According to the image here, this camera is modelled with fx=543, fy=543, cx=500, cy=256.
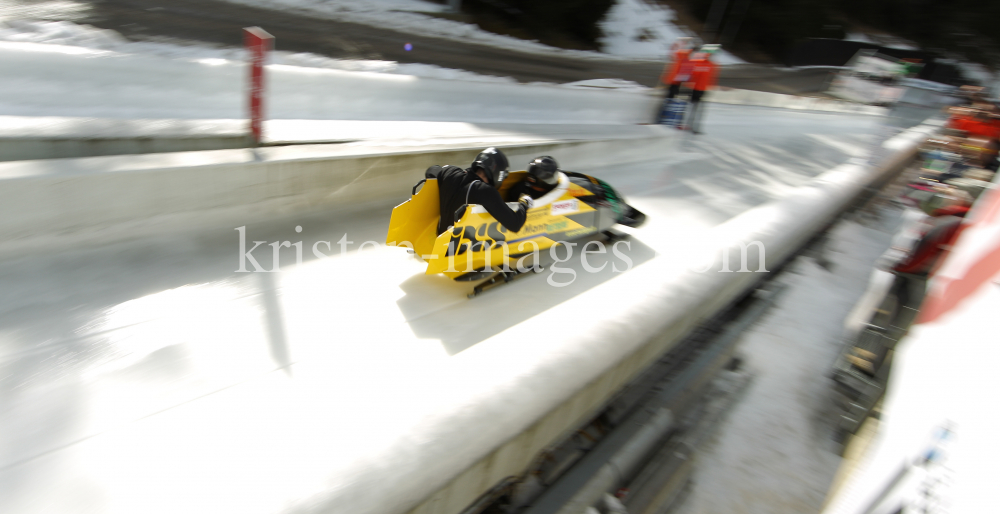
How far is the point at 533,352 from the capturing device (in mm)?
1322

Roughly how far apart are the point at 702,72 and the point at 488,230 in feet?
19.4

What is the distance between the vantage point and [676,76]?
754 centimetres

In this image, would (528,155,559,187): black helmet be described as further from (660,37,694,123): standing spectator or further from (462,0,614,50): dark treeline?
(462,0,614,50): dark treeline

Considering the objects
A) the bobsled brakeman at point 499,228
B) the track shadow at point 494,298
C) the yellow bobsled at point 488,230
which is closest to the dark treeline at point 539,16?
the bobsled brakeman at point 499,228

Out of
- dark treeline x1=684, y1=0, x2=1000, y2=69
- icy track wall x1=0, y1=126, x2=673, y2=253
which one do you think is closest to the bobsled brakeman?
icy track wall x1=0, y1=126, x2=673, y2=253

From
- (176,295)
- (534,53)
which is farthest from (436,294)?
(534,53)

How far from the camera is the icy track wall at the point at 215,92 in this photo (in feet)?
11.8

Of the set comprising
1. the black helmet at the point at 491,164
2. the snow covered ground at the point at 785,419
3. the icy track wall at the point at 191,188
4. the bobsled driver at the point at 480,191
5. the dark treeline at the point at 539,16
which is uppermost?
the dark treeline at the point at 539,16

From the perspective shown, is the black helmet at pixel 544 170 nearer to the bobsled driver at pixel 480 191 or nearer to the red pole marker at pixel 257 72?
the bobsled driver at pixel 480 191

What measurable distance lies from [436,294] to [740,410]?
1.67m

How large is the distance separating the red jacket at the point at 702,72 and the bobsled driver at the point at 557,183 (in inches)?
178

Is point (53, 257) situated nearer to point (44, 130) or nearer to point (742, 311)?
point (44, 130)

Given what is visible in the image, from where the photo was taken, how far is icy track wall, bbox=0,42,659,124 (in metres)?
3.60

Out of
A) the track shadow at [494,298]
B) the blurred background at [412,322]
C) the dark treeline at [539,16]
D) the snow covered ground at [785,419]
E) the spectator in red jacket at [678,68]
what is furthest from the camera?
the dark treeline at [539,16]
